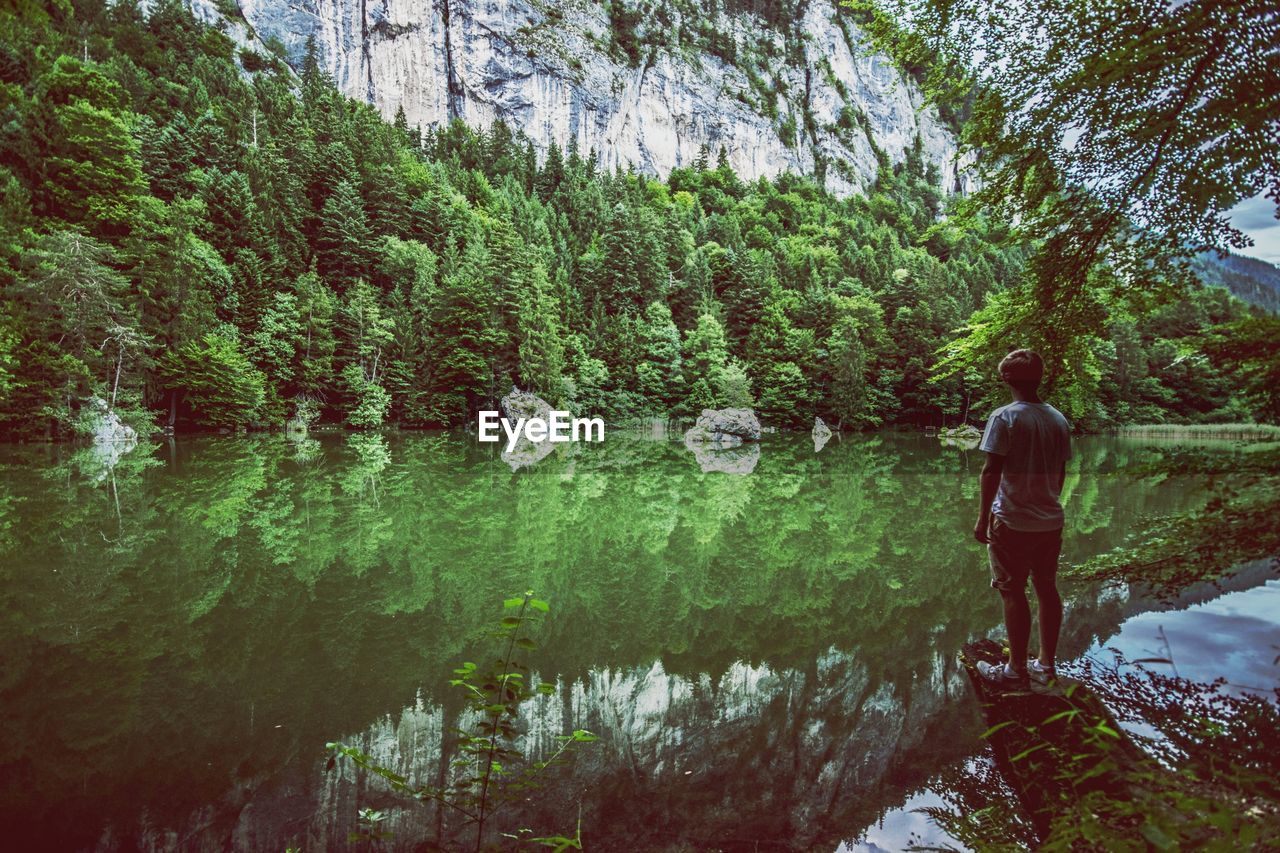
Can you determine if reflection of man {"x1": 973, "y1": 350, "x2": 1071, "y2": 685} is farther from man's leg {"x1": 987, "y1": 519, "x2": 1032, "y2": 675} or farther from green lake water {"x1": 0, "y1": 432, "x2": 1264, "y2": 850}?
green lake water {"x1": 0, "y1": 432, "x2": 1264, "y2": 850}

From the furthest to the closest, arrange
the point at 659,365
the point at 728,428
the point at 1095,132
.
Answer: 1. the point at 659,365
2. the point at 728,428
3. the point at 1095,132

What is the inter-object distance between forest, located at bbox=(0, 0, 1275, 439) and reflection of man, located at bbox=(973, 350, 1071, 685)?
43.4ft

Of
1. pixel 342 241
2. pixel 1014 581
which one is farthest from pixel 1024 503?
pixel 342 241

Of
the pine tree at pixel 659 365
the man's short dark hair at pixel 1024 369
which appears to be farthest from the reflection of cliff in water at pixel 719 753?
the pine tree at pixel 659 365

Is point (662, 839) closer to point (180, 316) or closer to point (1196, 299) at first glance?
point (1196, 299)

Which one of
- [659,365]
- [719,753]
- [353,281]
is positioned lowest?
[719,753]

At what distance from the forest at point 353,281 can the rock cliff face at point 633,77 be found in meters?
5.70

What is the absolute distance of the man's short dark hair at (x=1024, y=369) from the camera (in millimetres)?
3357

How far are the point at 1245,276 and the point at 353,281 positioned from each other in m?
41.9

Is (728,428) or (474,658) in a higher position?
(728,428)

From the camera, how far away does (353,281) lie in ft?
128

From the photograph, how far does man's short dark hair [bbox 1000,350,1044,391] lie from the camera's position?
3357 millimetres

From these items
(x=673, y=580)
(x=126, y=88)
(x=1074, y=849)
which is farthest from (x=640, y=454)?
(x=126, y=88)

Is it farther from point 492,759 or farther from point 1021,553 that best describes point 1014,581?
point 492,759
